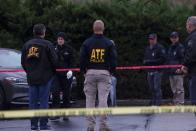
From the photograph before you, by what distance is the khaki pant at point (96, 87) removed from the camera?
35.6 ft

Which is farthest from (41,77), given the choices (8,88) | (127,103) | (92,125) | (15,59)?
(127,103)

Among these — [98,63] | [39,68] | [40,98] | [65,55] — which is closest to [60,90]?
[65,55]

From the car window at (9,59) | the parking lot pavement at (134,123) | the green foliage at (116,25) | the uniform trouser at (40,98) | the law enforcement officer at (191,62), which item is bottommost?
the parking lot pavement at (134,123)

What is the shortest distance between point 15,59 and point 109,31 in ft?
11.3

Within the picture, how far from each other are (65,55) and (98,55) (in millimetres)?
2822

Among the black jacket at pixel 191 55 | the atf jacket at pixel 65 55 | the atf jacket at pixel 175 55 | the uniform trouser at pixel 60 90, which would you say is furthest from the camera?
the atf jacket at pixel 175 55

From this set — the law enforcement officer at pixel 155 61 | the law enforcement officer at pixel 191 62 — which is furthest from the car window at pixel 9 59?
the law enforcement officer at pixel 191 62

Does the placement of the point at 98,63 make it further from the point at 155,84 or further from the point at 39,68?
the point at 155,84

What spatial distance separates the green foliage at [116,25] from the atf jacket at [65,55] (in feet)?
13.2

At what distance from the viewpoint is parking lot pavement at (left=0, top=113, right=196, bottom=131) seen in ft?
39.2

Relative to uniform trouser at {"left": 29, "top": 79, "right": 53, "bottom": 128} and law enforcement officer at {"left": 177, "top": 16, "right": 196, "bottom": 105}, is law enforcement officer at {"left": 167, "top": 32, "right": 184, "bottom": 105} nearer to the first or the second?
law enforcement officer at {"left": 177, "top": 16, "right": 196, "bottom": 105}

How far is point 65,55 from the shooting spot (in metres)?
13.6

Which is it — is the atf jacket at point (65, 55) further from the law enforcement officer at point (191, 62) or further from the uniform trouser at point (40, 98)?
the law enforcement officer at point (191, 62)

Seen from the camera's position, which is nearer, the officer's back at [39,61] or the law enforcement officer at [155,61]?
the officer's back at [39,61]
